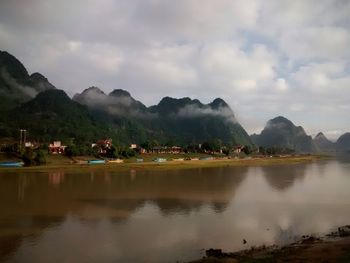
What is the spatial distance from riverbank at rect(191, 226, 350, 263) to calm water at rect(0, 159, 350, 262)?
72.5 inches

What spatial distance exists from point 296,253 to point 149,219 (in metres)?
15.9

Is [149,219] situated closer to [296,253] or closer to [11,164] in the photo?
[296,253]

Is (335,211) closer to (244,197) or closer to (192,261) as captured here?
(244,197)

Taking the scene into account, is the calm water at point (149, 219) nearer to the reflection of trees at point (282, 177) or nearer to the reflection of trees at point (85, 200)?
the reflection of trees at point (85, 200)

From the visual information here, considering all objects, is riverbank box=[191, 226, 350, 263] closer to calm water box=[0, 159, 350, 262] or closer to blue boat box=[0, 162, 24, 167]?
calm water box=[0, 159, 350, 262]

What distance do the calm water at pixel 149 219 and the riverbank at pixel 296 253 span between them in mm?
1841

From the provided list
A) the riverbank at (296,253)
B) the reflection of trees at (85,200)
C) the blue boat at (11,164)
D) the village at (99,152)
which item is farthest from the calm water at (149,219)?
the village at (99,152)

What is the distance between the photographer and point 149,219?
34.6 metres

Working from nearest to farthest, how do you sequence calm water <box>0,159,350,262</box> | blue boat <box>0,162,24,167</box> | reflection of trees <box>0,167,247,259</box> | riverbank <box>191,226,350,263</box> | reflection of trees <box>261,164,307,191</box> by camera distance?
1. riverbank <box>191,226,350,263</box>
2. calm water <box>0,159,350,262</box>
3. reflection of trees <box>0,167,247,259</box>
4. reflection of trees <box>261,164,307,191</box>
5. blue boat <box>0,162,24,167</box>

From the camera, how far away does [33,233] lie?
28625 millimetres

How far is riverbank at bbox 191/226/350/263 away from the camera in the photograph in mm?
20091

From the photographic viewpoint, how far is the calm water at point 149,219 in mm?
24547

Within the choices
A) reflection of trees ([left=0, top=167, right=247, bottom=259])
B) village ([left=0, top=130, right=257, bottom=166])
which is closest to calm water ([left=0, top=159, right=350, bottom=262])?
reflection of trees ([left=0, top=167, right=247, bottom=259])

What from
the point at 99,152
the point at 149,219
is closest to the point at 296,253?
the point at 149,219
